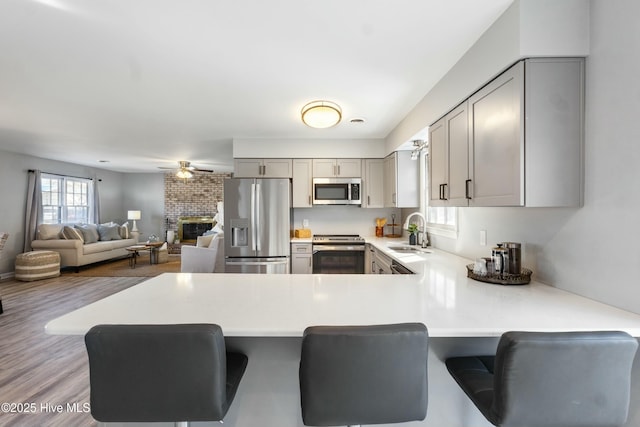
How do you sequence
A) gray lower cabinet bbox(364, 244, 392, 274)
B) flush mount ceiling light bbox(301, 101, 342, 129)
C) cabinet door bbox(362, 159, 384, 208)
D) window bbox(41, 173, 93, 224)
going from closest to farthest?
flush mount ceiling light bbox(301, 101, 342, 129) → gray lower cabinet bbox(364, 244, 392, 274) → cabinet door bbox(362, 159, 384, 208) → window bbox(41, 173, 93, 224)

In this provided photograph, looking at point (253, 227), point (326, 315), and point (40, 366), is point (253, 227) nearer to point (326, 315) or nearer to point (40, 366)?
point (40, 366)

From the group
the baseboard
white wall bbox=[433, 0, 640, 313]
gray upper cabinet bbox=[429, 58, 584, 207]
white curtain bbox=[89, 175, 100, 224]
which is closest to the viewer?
white wall bbox=[433, 0, 640, 313]

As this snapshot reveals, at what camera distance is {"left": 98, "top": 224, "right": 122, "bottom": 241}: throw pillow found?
7.02 metres

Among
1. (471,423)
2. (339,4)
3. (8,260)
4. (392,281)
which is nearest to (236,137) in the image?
(339,4)

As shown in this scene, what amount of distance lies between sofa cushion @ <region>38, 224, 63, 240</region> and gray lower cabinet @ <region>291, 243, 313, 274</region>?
18.3ft

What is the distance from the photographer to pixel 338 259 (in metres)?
3.95

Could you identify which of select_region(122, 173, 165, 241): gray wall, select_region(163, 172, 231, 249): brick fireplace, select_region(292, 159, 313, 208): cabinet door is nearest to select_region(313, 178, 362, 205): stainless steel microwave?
select_region(292, 159, 313, 208): cabinet door

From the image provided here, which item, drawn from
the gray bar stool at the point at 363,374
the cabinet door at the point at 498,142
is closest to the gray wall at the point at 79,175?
the gray bar stool at the point at 363,374

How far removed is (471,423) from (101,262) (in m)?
8.22

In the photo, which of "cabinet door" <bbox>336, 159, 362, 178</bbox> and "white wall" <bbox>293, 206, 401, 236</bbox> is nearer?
"cabinet door" <bbox>336, 159, 362, 178</bbox>

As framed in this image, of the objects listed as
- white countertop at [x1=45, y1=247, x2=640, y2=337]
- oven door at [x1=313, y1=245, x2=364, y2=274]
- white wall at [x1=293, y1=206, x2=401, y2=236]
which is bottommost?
oven door at [x1=313, y1=245, x2=364, y2=274]

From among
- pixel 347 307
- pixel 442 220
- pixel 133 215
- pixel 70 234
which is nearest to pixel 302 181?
pixel 442 220

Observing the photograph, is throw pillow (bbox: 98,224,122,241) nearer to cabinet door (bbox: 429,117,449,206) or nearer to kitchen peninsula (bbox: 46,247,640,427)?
kitchen peninsula (bbox: 46,247,640,427)

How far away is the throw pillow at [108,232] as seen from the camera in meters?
7.02
